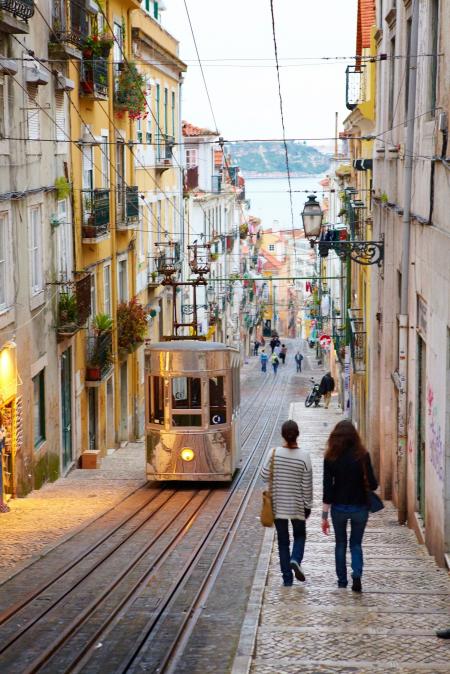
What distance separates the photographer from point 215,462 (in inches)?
763

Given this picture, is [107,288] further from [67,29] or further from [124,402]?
[67,29]

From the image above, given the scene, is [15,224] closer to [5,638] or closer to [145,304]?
[5,638]

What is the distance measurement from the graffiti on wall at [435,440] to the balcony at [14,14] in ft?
26.2

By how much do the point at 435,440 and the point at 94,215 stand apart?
15014 mm

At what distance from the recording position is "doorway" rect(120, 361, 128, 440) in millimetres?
31016

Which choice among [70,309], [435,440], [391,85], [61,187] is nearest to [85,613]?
[435,440]

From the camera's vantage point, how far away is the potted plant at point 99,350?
82.1ft

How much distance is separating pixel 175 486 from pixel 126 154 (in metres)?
13.0

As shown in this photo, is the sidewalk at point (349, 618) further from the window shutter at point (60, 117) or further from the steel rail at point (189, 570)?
the window shutter at point (60, 117)

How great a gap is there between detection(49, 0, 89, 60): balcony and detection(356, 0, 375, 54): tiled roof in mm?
7420

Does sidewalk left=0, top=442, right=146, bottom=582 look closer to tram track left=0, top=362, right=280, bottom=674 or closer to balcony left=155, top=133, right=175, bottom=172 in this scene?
tram track left=0, top=362, right=280, bottom=674

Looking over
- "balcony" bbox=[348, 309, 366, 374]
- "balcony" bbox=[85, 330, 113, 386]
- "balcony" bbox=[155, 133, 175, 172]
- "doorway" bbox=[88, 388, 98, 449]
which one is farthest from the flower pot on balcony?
"balcony" bbox=[155, 133, 175, 172]

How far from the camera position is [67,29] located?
21641 millimetres

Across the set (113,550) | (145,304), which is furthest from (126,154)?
(113,550)
